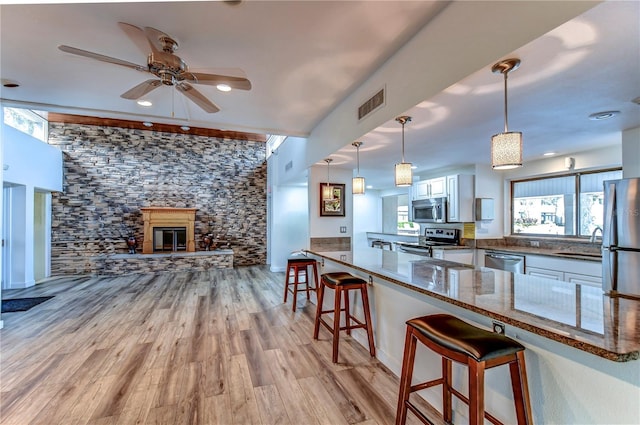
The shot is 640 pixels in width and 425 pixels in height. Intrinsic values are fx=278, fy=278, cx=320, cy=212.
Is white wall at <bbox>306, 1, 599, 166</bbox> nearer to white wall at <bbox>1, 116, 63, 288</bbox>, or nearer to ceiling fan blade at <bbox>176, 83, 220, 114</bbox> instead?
ceiling fan blade at <bbox>176, 83, 220, 114</bbox>

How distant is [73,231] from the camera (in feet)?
21.3

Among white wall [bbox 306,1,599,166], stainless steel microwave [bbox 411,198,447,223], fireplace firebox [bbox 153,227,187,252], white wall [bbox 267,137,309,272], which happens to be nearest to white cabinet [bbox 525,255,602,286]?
stainless steel microwave [bbox 411,198,447,223]

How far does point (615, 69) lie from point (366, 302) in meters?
2.28

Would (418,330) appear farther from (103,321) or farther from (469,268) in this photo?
(103,321)

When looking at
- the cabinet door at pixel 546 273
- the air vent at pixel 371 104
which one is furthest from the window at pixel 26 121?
the cabinet door at pixel 546 273

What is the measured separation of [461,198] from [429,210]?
639 millimetres

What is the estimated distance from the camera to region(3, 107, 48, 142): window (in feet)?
17.0

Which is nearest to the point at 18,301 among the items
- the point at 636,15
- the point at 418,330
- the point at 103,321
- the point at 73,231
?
the point at 103,321

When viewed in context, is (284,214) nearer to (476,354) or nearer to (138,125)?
(138,125)

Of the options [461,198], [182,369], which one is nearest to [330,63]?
[182,369]

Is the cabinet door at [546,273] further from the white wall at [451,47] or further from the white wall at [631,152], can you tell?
the white wall at [451,47]

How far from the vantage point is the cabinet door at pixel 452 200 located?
14.7ft

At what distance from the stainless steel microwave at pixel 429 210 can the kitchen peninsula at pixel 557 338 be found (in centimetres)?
281

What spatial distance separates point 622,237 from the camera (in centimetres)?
251
